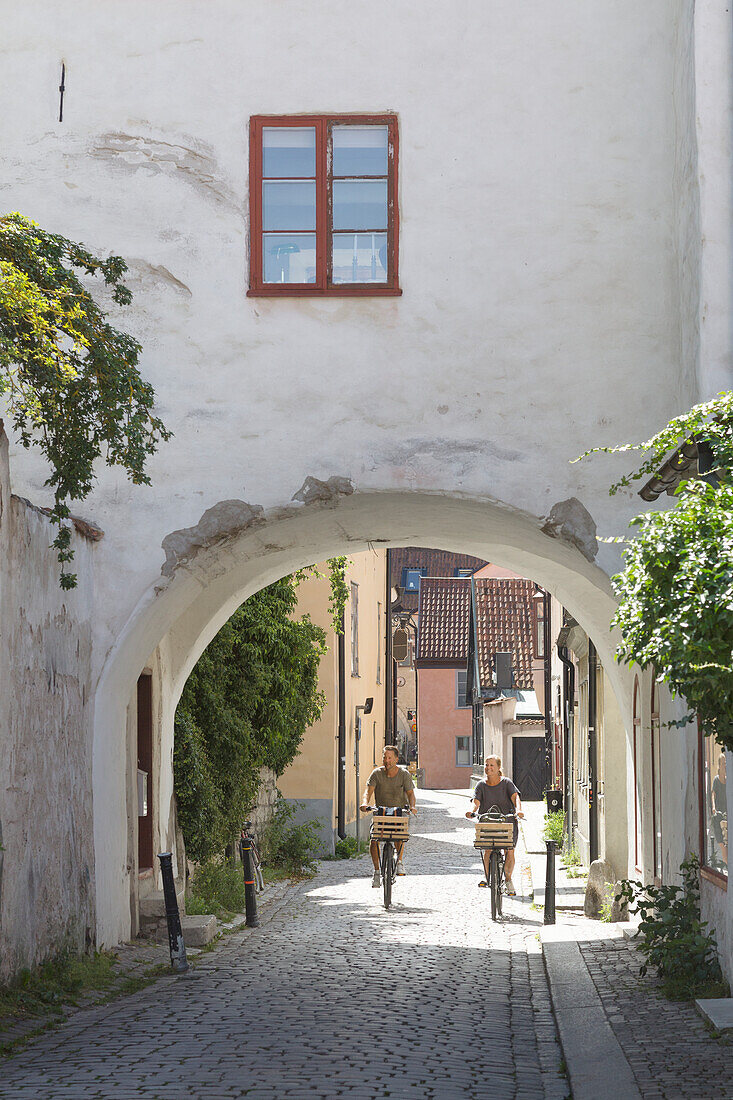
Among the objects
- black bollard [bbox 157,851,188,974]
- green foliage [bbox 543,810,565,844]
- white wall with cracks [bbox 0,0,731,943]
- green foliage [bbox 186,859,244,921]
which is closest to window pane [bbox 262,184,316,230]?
white wall with cracks [bbox 0,0,731,943]

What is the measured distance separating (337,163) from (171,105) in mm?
1415

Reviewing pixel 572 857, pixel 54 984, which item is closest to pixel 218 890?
pixel 54 984

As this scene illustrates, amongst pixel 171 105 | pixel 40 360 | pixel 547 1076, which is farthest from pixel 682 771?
pixel 171 105

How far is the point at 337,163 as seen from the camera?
11.4 metres

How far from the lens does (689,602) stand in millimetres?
5914

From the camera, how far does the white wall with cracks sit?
1116 cm

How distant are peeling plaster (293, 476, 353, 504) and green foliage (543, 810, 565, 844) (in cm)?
1246

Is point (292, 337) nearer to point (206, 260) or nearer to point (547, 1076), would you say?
point (206, 260)

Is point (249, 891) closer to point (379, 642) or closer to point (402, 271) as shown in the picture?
point (402, 271)

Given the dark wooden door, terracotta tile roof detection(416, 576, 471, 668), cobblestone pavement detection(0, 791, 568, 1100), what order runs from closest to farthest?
cobblestone pavement detection(0, 791, 568, 1100) < the dark wooden door < terracotta tile roof detection(416, 576, 471, 668)

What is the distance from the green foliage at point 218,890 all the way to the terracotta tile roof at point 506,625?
24750 millimetres

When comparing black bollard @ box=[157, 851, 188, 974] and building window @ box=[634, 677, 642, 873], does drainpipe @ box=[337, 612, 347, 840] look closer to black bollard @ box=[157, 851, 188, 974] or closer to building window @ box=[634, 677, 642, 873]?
building window @ box=[634, 677, 642, 873]

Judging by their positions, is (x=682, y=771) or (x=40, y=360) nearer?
(x=40, y=360)

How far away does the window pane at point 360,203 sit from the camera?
11.3 m
